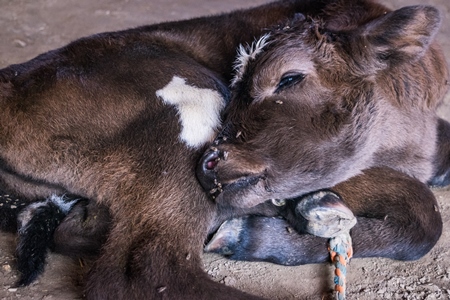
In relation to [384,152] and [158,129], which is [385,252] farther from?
[158,129]

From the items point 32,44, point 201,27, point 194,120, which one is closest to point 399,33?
point 194,120

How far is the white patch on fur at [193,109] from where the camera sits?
2.85 meters

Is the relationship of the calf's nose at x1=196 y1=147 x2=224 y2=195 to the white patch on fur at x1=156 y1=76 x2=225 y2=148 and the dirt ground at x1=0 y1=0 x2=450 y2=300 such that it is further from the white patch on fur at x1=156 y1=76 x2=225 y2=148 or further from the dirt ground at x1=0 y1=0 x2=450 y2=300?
the dirt ground at x1=0 y1=0 x2=450 y2=300

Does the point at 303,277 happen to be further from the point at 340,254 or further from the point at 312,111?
the point at 312,111

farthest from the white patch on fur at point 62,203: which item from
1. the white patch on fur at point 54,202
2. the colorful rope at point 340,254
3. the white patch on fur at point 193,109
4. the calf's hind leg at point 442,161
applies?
the calf's hind leg at point 442,161

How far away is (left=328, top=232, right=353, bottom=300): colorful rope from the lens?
2643mm

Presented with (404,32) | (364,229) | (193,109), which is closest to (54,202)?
(193,109)

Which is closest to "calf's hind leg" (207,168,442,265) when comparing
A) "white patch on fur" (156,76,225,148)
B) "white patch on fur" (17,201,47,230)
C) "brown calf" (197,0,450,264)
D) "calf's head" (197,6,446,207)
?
"brown calf" (197,0,450,264)

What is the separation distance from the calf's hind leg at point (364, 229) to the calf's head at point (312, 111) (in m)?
0.16

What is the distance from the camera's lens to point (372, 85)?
282cm

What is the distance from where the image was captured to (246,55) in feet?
9.80

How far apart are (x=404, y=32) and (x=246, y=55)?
70 cm

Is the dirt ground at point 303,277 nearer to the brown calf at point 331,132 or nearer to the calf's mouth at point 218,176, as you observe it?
the brown calf at point 331,132

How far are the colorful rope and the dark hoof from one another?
0.03 m
